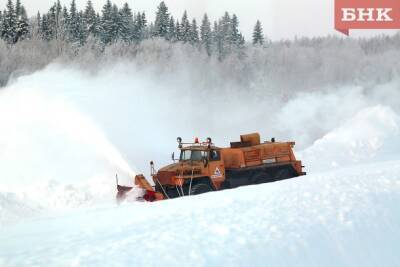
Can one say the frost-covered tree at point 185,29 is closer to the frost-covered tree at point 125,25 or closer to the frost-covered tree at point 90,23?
the frost-covered tree at point 125,25

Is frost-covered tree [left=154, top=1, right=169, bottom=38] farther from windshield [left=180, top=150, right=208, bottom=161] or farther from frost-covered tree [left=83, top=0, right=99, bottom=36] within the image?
windshield [left=180, top=150, right=208, bottom=161]

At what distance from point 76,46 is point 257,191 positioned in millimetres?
74662

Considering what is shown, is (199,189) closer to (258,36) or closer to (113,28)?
(113,28)

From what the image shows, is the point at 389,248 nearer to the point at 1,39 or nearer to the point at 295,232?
the point at 295,232

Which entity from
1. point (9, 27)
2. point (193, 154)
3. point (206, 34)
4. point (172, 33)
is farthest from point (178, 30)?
point (193, 154)

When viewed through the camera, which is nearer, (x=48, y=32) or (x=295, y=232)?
(x=295, y=232)

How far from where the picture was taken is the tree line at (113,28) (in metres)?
83.4

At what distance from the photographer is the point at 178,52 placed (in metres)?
86.8

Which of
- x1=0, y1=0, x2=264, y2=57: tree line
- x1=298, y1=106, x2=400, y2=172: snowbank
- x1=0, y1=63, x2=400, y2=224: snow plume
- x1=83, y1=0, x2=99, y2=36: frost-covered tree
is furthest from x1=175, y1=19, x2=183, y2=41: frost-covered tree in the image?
x1=298, y1=106, x2=400, y2=172: snowbank

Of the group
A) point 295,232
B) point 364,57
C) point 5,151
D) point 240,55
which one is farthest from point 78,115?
point 364,57

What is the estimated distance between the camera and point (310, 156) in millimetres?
27453

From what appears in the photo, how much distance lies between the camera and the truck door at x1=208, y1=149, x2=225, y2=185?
15.6 meters

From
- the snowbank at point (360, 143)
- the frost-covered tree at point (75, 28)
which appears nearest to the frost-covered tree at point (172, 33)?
the frost-covered tree at point (75, 28)

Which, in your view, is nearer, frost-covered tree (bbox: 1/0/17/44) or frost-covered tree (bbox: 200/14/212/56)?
frost-covered tree (bbox: 1/0/17/44)
